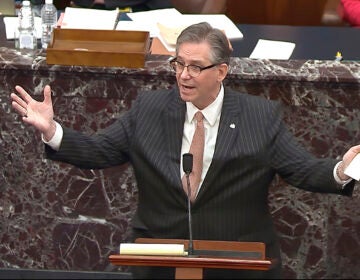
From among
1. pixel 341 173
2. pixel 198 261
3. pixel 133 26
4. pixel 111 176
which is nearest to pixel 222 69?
pixel 341 173

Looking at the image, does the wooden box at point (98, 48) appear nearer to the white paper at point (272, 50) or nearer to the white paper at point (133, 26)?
the white paper at point (133, 26)

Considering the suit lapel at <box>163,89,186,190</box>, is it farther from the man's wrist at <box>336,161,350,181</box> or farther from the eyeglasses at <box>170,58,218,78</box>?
the man's wrist at <box>336,161,350,181</box>

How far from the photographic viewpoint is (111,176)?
3824 millimetres

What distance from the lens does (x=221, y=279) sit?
117 inches

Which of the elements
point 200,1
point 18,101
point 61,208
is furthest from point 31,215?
point 200,1

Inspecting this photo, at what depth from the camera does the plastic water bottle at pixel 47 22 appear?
13.4ft

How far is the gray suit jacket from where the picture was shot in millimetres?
2953

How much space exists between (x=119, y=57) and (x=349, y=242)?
1.29 metres

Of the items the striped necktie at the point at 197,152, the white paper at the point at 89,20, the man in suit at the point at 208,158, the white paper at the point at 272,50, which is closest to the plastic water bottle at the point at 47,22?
the white paper at the point at 89,20

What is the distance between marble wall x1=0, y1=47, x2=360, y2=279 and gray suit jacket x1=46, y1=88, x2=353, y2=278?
66 cm

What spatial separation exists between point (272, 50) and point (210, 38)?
138cm

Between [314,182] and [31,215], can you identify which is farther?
[31,215]

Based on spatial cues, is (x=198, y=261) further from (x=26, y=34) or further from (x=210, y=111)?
(x=26, y=34)

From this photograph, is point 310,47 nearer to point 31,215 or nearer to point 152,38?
point 152,38
